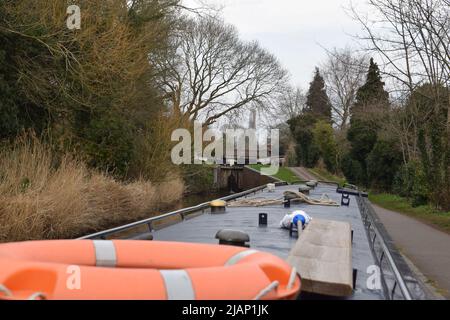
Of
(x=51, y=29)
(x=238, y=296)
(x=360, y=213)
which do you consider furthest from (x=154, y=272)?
(x=51, y=29)

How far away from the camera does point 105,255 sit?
2.45 metres

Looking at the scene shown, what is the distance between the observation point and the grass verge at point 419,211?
44.1 ft

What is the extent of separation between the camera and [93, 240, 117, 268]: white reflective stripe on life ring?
2430 millimetres

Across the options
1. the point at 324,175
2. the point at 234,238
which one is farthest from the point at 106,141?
the point at 324,175

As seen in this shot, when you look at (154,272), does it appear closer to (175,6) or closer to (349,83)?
(175,6)

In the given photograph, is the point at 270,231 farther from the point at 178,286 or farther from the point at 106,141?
the point at 106,141

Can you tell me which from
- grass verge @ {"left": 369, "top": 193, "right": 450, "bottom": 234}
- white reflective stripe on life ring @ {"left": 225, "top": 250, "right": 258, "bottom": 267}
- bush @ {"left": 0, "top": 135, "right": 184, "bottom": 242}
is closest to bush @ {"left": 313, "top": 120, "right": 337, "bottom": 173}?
grass verge @ {"left": 369, "top": 193, "right": 450, "bottom": 234}

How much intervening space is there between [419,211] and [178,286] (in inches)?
639

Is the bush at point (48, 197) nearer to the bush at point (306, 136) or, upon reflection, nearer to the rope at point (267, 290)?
the rope at point (267, 290)

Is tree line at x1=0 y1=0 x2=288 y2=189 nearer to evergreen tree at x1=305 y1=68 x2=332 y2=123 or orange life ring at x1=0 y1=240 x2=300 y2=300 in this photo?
orange life ring at x1=0 y1=240 x2=300 y2=300

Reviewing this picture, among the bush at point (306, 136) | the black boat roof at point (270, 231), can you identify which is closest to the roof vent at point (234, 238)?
the black boat roof at point (270, 231)

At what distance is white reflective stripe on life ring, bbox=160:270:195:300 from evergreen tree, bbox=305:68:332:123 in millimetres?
42899

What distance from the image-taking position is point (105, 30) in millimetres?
12766

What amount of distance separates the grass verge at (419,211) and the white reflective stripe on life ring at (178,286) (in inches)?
447
